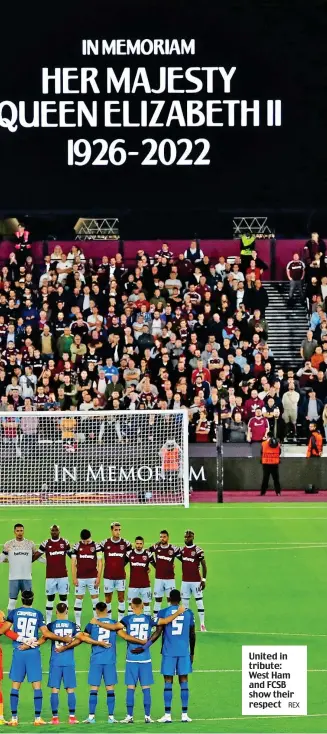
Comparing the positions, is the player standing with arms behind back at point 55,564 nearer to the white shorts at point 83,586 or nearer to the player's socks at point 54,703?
the white shorts at point 83,586

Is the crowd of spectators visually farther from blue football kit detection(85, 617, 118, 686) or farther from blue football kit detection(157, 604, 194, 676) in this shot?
blue football kit detection(85, 617, 118, 686)

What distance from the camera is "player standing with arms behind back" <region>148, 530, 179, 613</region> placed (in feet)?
75.2

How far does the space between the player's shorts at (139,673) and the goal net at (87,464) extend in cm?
1386

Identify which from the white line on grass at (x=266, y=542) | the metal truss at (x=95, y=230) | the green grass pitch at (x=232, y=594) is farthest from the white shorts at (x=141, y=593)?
the metal truss at (x=95, y=230)

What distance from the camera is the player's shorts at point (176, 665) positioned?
19.1 m

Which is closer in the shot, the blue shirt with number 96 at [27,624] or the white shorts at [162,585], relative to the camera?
the blue shirt with number 96 at [27,624]

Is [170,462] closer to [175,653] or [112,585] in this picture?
[112,585]

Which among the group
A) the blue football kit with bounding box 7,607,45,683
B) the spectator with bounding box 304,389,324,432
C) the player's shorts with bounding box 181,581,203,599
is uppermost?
the spectator with bounding box 304,389,324,432

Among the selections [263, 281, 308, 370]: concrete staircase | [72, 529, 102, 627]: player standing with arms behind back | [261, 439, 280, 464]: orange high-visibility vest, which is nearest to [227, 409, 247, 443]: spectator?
[261, 439, 280, 464]: orange high-visibility vest

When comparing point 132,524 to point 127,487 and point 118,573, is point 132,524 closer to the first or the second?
point 127,487

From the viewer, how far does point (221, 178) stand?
37.8 m

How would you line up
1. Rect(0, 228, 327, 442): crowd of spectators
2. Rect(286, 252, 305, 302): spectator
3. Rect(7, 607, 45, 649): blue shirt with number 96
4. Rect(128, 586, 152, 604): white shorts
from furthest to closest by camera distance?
Rect(286, 252, 305, 302): spectator → Rect(0, 228, 327, 442): crowd of spectators → Rect(128, 586, 152, 604): white shorts → Rect(7, 607, 45, 649): blue shirt with number 96

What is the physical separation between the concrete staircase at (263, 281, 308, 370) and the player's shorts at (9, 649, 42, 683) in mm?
20801

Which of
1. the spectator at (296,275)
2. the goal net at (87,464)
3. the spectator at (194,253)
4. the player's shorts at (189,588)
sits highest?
the spectator at (194,253)
